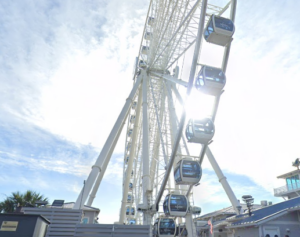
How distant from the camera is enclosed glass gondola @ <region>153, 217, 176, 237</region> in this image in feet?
40.6

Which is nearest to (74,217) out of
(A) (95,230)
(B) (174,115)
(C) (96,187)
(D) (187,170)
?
(A) (95,230)

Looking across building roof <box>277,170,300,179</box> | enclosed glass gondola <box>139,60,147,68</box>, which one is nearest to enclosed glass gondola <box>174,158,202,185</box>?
enclosed glass gondola <box>139,60,147,68</box>

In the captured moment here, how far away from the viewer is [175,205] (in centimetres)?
1138

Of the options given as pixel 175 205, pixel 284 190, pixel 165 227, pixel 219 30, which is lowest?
pixel 165 227

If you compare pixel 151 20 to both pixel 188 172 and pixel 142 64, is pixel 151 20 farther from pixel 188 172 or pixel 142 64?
pixel 188 172

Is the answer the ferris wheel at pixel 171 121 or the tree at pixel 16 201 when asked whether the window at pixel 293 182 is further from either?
the tree at pixel 16 201

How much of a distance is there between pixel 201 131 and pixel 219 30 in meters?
4.29

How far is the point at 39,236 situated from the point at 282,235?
1070 centimetres

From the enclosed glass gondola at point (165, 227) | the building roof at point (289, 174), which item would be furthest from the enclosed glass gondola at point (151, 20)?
the building roof at point (289, 174)

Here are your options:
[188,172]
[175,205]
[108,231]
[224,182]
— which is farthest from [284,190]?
[108,231]

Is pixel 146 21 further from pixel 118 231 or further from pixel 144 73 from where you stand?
pixel 118 231

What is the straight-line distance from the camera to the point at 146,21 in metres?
23.4

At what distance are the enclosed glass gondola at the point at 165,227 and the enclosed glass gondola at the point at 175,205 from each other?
4.99 feet

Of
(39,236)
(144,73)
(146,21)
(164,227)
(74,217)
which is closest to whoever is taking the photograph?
(39,236)
